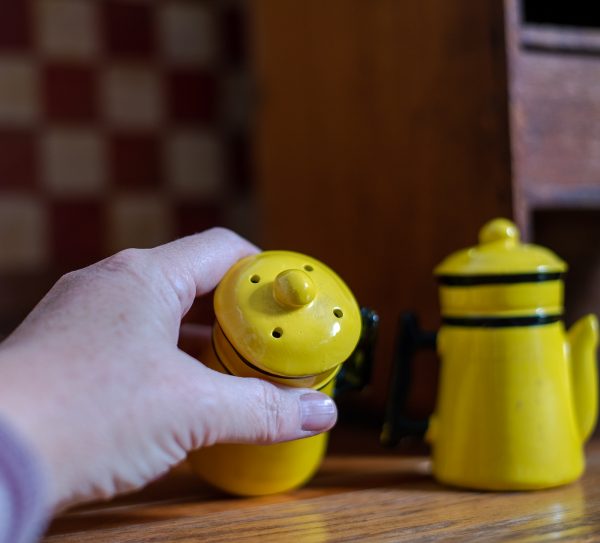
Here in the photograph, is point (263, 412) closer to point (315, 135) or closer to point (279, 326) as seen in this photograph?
point (279, 326)

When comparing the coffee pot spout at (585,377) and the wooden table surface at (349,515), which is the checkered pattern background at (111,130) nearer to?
the wooden table surface at (349,515)

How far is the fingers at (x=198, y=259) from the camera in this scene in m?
0.59

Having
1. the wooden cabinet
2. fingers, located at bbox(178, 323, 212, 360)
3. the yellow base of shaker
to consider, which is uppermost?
the wooden cabinet

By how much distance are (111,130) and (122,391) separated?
932mm

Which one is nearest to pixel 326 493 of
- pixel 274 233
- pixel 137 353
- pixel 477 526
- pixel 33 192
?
pixel 477 526

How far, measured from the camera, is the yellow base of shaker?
2.16 ft

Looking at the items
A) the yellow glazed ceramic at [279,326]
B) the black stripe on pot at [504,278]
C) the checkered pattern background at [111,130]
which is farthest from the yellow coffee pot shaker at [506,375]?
the checkered pattern background at [111,130]

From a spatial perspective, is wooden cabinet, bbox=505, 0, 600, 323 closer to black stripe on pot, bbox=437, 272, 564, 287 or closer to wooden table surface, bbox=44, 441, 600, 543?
black stripe on pot, bbox=437, 272, 564, 287

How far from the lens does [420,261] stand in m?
0.93

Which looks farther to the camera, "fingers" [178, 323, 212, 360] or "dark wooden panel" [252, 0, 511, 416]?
"dark wooden panel" [252, 0, 511, 416]

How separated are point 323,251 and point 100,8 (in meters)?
0.59

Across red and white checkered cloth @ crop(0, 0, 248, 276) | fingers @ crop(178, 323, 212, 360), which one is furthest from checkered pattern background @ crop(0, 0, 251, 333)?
fingers @ crop(178, 323, 212, 360)

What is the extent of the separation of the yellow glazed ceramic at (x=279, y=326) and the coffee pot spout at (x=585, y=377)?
22cm

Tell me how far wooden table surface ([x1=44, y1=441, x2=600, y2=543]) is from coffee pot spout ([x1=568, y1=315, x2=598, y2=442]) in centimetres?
5
